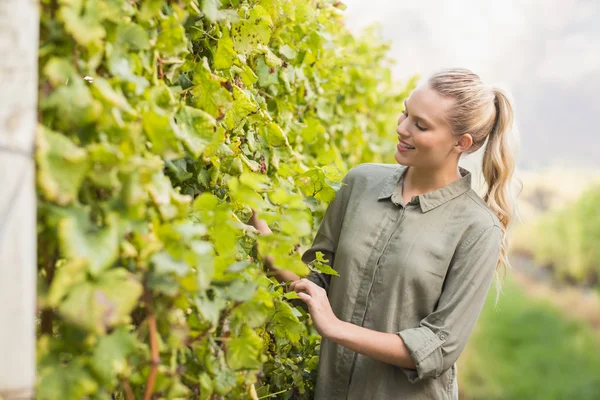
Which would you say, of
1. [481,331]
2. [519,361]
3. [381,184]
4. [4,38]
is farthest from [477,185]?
[481,331]

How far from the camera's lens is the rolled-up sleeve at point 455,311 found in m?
1.61

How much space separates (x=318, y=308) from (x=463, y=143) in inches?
25.2

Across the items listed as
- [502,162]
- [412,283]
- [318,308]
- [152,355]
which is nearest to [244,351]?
[152,355]

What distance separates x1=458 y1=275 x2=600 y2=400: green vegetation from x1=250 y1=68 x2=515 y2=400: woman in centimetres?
518

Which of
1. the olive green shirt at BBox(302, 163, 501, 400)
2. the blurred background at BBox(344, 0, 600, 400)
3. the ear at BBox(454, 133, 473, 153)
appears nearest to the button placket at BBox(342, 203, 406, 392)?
the olive green shirt at BBox(302, 163, 501, 400)

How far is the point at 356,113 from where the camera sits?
139 inches

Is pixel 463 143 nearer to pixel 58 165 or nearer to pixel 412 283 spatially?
pixel 412 283

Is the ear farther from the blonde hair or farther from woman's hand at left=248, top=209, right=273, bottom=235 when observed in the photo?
woman's hand at left=248, top=209, right=273, bottom=235

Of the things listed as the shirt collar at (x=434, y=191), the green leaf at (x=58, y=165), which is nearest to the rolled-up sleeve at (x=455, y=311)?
the shirt collar at (x=434, y=191)

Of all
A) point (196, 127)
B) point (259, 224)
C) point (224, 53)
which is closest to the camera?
point (196, 127)

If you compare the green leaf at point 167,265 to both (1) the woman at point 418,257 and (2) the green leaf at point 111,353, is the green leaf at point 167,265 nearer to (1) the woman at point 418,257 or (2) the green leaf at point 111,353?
(2) the green leaf at point 111,353

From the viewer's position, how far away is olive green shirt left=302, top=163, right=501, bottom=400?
1.64 meters

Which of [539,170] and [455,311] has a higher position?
[455,311]

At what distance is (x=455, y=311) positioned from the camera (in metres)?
1.63
